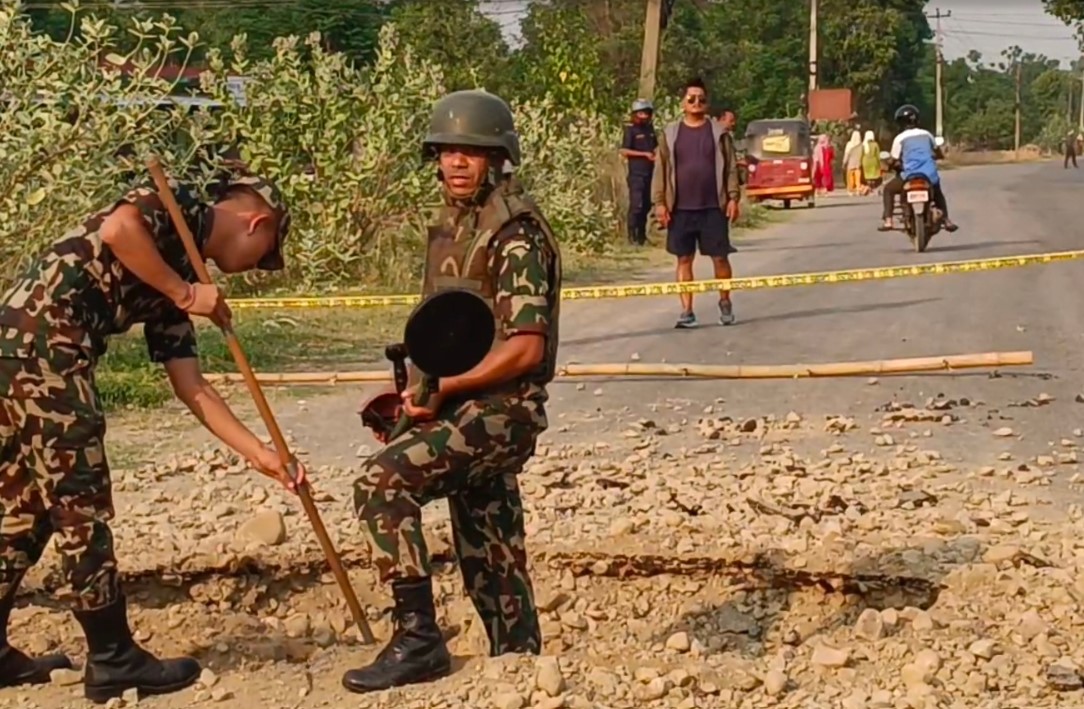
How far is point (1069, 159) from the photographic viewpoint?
213 feet

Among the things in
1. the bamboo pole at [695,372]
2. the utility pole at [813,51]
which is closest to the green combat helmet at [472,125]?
the bamboo pole at [695,372]

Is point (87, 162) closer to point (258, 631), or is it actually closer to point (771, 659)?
point (258, 631)

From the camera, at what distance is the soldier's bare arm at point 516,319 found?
4.18m

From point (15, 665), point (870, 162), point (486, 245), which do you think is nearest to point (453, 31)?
point (870, 162)

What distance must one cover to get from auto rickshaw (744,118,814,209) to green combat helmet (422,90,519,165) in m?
28.3

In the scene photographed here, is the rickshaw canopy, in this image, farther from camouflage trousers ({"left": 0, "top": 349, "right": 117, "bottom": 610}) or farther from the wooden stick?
camouflage trousers ({"left": 0, "top": 349, "right": 117, "bottom": 610})

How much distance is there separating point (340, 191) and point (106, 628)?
392 inches

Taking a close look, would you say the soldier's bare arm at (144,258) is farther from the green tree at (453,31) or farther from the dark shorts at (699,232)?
the green tree at (453,31)

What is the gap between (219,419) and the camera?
4480 mm

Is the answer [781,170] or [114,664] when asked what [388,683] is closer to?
[114,664]

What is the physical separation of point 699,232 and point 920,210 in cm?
763

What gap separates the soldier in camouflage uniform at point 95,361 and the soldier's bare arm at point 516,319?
1.99ft

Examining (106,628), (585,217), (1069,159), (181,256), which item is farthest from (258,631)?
(1069,159)

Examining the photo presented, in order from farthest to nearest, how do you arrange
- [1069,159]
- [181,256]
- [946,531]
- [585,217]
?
[1069,159] < [585,217] < [946,531] < [181,256]
